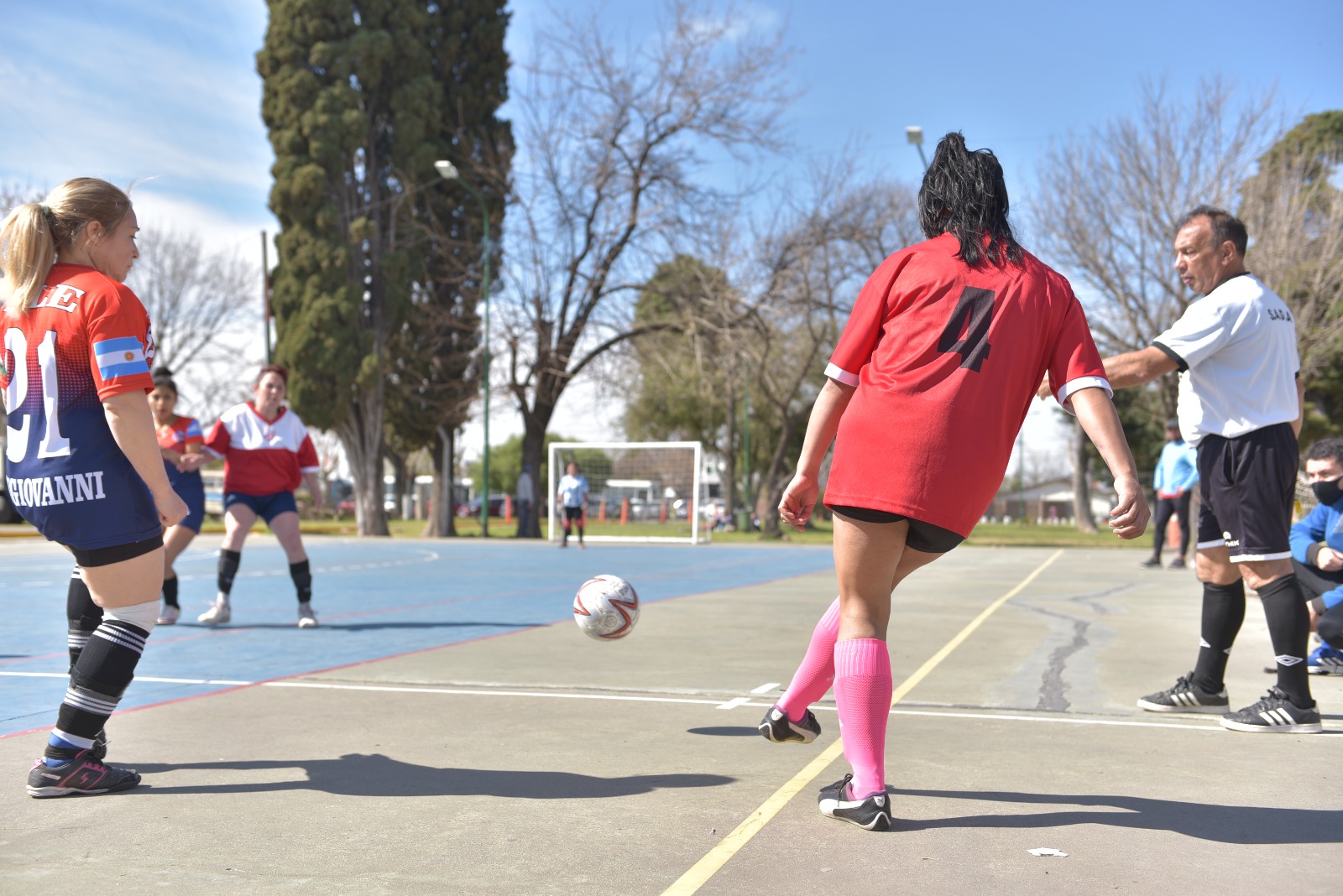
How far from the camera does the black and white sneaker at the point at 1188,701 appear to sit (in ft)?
17.3

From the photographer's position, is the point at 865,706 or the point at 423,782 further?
the point at 423,782

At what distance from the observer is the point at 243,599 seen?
10.8m

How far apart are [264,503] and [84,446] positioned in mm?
5268

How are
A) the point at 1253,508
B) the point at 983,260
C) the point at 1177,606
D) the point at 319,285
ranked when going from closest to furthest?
the point at 983,260 → the point at 1253,508 → the point at 1177,606 → the point at 319,285

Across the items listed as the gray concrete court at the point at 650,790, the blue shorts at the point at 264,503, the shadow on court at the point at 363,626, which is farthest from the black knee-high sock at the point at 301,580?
the gray concrete court at the point at 650,790

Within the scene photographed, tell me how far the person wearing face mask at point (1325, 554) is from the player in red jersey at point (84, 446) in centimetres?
573

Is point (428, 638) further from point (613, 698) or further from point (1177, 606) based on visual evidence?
point (1177, 606)

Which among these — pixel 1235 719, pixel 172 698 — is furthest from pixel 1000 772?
pixel 172 698

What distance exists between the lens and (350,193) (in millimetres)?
32438

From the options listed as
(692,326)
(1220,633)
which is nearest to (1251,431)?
(1220,633)

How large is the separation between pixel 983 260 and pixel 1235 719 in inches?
105

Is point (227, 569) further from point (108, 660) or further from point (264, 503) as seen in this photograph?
point (108, 660)

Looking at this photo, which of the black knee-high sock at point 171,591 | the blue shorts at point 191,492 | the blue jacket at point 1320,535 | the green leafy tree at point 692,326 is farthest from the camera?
the green leafy tree at point 692,326

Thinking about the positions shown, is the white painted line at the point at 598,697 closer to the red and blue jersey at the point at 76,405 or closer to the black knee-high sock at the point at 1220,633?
the black knee-high sock at the point at 1220,633
